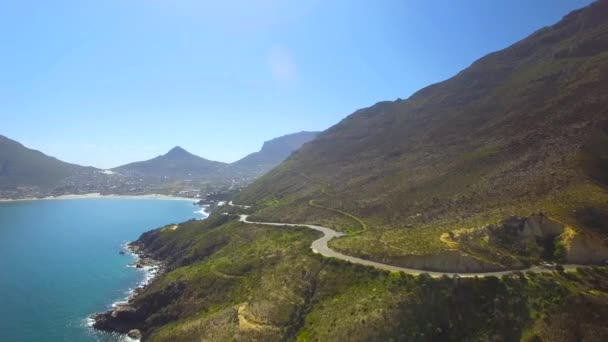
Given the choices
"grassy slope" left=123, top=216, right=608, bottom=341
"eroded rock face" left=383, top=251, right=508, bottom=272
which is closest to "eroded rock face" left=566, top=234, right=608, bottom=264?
"grassy slope" left=123, top=216, right=608, bottom=341

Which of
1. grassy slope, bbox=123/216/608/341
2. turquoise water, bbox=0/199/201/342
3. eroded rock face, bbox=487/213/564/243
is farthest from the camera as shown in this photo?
turquoise water, bbox=0/199/201/342

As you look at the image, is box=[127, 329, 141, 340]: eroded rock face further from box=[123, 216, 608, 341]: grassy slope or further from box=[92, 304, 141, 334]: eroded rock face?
box=[123, 216, 608, 341]: grassy slope

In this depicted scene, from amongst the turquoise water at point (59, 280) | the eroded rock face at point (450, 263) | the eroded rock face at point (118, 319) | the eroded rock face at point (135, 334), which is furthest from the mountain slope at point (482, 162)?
the turquoise water at point (59, 280)

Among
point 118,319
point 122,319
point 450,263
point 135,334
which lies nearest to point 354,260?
point 450,263

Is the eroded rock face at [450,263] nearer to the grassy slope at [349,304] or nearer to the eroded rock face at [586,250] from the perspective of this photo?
the grassy slope at [349,304]

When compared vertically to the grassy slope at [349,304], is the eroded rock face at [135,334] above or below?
below

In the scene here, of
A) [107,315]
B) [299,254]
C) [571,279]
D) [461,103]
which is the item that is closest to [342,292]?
[299,254]

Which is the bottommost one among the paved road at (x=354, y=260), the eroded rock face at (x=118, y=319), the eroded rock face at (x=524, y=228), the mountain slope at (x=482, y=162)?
the eroded rock face at (x=118, y=319)
